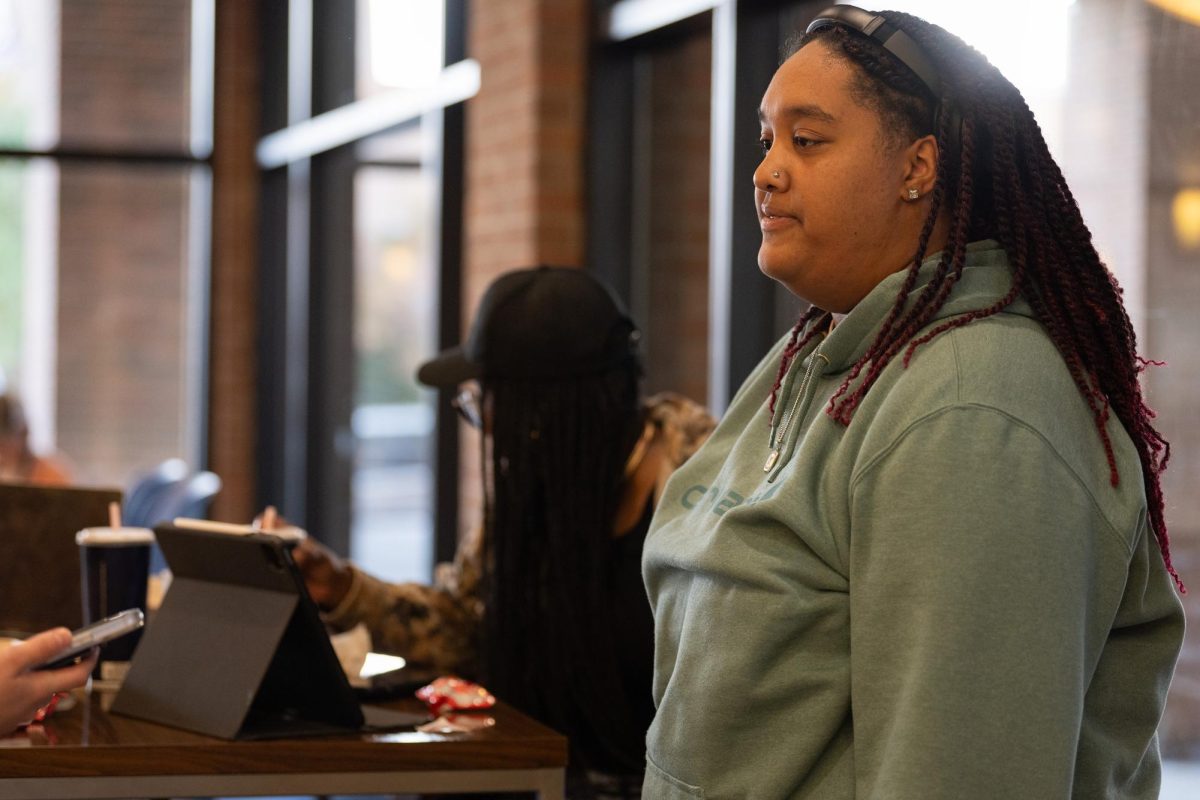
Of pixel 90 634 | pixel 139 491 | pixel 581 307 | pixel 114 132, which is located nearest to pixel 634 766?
pixel 581 307

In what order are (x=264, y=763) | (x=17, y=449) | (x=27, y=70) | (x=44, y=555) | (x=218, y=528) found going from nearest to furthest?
(x=264, y=763) < (x=218, y=528) < (x=44, y=555) < (x=17, y=449) < (x=27, y=70)

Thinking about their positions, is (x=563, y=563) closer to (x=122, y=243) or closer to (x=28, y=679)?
(x=28, y=679)

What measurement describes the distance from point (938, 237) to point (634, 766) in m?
1.06

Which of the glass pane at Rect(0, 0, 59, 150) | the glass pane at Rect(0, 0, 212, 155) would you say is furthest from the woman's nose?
the glass pane at Rect(0, 0, 59, 150)

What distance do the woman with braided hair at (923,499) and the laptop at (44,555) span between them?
3.25ft

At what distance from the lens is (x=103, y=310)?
6.79 meters

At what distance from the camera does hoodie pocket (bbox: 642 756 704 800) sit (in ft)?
3.92

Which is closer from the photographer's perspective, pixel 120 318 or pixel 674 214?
pixel 674 214

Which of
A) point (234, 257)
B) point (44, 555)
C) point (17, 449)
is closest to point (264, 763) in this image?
point (44, 555)

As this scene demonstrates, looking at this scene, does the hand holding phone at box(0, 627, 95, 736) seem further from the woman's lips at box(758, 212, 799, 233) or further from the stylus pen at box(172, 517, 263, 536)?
the woman's lips at box(758, 212, 799, 233)

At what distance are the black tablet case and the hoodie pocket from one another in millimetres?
433

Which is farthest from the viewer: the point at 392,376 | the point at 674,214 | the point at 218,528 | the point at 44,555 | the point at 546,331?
the point at 392,376

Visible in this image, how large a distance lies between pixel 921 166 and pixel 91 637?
38.2 inches

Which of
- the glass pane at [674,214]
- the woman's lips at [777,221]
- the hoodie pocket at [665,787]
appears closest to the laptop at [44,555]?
the hoodie pocket at [665,787]
